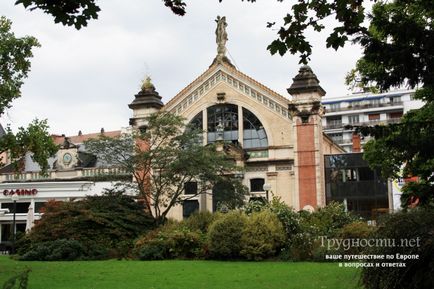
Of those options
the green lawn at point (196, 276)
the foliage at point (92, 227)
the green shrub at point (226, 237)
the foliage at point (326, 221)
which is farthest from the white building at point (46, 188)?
the green lawn at point (196, 276)

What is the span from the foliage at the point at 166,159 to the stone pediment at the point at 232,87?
8.28 metres

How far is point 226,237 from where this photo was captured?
2191 centimetres

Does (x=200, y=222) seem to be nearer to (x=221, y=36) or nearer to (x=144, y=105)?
(x=144, y=105)

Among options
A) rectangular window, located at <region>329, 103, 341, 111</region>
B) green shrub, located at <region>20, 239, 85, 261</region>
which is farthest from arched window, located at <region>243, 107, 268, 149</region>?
rectangular window, located at <region>329, 103, 341, 111</region>

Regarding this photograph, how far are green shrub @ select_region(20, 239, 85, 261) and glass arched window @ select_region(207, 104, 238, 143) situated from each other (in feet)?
63.2

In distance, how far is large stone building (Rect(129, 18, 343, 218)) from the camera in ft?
130

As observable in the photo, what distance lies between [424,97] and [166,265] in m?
11.0

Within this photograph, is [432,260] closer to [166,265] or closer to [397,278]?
[397,278]

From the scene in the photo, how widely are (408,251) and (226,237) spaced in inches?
508

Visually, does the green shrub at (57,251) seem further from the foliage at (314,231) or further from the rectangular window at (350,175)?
the rectangular window at (350,175)

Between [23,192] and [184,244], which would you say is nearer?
[184,244]

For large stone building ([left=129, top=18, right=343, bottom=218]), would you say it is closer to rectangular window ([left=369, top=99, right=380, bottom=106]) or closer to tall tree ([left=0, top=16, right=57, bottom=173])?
tall tree ([left=0, top=16, right=57, bottom=173])

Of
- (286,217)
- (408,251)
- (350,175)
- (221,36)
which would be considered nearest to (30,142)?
(286,217)

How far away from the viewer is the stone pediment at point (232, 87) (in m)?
41.5
